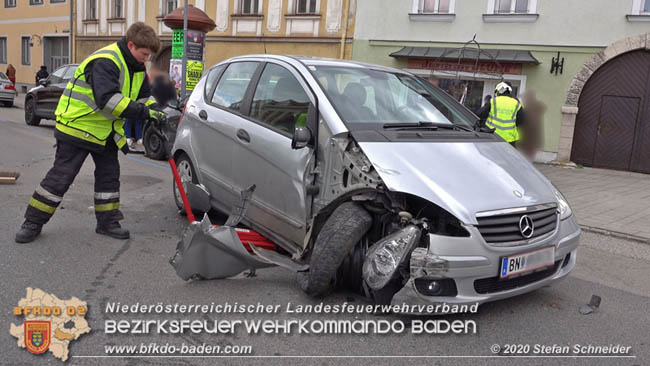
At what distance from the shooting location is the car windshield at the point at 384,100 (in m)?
4.10

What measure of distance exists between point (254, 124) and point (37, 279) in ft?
6.46

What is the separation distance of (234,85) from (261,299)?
215cm

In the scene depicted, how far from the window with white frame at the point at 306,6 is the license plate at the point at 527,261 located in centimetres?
1480

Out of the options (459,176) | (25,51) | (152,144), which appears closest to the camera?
(459,176)

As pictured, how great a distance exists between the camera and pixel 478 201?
3.33 m

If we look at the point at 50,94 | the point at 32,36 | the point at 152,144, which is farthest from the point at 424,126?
the point at 32,36

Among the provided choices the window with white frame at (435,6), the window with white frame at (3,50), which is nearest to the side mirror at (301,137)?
the window with white frame at (435,6)

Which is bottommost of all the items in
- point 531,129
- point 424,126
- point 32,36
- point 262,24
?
point 531,129

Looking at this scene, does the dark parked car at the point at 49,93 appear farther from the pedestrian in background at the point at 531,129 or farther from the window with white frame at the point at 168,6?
the pedestrian in background at the point at 531,129

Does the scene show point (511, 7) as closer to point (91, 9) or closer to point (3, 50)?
point (91, 9)

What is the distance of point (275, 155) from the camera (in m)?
4.27

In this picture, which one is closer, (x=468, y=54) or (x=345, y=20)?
(x=468, y=54)

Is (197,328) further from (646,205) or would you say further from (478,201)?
(646,205)

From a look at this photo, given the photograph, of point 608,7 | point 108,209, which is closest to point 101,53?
point 108,209
